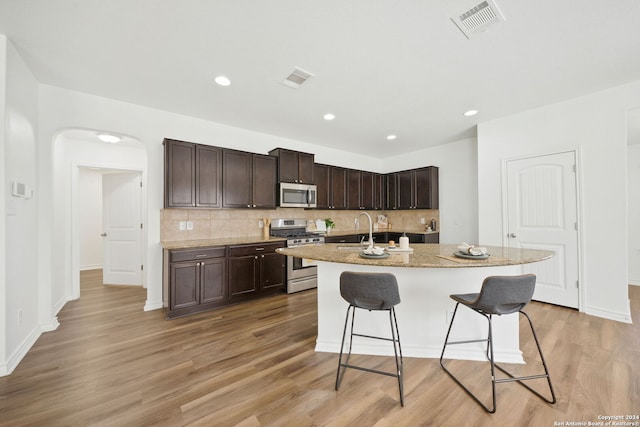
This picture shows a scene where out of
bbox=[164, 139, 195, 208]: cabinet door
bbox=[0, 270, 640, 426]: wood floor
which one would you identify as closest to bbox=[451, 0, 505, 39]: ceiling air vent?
bbox=[0, 270, 640, 426]: wood floor

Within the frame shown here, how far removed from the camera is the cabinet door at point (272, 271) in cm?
377

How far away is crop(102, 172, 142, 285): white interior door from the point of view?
460 cm

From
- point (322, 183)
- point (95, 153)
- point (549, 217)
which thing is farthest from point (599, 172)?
point (95, 153)

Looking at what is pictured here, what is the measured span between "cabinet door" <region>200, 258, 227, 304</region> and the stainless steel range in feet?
3.26

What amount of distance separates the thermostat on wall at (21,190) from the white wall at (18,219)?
1.8 inches

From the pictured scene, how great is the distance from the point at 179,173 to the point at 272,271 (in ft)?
6.26

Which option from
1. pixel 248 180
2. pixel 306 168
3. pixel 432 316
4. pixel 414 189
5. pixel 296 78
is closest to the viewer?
pixel 432 316

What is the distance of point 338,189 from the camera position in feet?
17.2

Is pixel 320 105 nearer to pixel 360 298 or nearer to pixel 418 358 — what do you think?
pixel 360 298

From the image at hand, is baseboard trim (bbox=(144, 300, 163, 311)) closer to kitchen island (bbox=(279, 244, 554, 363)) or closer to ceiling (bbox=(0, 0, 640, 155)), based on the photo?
kitchen island (bbox=(279, 244, 554, 363))

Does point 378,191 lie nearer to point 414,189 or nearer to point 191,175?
point 414,189

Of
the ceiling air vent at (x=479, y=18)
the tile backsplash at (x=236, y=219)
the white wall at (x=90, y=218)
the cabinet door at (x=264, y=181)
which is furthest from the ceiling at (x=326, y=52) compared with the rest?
the white wall at (x=90, y=218)

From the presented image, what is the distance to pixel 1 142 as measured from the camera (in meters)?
1.95

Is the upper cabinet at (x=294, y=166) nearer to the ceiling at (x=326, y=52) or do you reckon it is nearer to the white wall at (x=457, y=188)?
the ceiling at (x=326, y=52)
